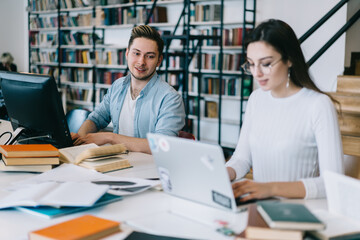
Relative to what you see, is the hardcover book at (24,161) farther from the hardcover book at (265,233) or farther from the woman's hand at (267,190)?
the hardcover book at (265,233)

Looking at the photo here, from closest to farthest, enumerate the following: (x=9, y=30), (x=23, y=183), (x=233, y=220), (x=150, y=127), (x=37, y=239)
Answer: (x=37, y=239)
(x=233, y=220)
(x=23, y=183)
(x=150, y=127)
(x=9, y=30)

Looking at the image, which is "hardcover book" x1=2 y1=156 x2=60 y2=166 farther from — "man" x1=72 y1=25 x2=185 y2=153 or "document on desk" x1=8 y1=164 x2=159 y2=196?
"man" x1=72 y1=25 x2=185 y2=153

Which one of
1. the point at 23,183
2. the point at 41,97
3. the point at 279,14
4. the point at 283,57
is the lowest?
the point at 23,183

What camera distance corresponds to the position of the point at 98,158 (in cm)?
186

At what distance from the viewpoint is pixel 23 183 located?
5.19ft

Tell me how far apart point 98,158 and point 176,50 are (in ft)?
13.8

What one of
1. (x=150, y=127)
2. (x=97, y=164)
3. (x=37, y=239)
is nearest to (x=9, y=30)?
(x=150, y=127)

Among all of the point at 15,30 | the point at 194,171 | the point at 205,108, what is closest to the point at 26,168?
the point at 194,171

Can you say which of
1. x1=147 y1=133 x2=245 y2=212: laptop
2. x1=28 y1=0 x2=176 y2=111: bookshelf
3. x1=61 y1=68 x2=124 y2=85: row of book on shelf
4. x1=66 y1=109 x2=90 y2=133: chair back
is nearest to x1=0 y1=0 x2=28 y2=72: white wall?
x1=28 y1=0 x2=176 y2=111: bookshelf

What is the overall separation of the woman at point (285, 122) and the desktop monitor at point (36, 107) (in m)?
0.78

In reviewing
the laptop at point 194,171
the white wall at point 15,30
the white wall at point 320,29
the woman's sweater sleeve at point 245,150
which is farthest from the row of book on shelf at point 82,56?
the laptop at point 194,171

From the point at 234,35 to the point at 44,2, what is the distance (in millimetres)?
4085

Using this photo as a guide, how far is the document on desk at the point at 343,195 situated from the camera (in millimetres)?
1185

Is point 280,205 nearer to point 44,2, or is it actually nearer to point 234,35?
point 234,35
